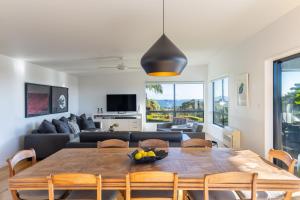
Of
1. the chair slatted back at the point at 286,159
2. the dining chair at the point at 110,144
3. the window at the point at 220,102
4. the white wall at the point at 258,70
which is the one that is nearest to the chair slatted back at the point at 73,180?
the dining chair at the point at 110,144

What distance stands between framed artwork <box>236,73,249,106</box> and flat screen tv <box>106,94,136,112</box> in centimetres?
508

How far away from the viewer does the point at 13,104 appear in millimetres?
6008

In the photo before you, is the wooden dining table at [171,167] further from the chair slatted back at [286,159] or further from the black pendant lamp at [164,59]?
the black pendant lamp at [164,59]

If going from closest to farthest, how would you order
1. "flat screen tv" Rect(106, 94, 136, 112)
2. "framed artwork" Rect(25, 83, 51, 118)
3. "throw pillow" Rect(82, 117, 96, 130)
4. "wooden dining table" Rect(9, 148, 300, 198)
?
"wooden dining table" Rect(9, 148, 300, 198) < "framed artwork" Rect(25, 83, 51, 118) < "throw pillow" Rect(82, 117, 96, 130) < "flat screen tv" Rect(106, 94, 136, 112)

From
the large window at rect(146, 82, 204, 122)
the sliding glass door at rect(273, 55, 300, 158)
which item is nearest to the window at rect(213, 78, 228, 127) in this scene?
the large window at rect(146, 82, 204, 122)

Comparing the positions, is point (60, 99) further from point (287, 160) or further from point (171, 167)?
point (287, 160)

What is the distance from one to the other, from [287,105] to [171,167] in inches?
112

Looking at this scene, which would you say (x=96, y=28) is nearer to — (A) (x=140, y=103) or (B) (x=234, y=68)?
(B) (x=234, y=68)

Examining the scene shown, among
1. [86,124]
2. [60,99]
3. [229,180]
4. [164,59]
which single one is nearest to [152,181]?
[229,180]

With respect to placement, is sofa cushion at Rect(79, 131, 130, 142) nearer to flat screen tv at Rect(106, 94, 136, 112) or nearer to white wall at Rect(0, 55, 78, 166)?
white wall at Rect(0, 55, 78, 166)

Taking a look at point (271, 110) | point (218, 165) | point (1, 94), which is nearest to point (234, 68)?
point (271, 110)

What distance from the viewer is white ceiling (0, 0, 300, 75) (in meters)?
3.29

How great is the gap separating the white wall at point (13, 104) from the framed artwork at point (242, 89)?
5.26 meters

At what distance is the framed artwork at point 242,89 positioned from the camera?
574 cm
